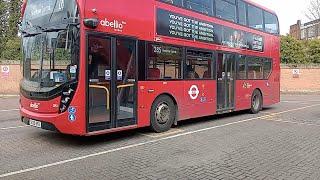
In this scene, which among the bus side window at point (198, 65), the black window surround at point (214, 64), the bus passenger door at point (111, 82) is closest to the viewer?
the bus passenger door at point (111, 82)

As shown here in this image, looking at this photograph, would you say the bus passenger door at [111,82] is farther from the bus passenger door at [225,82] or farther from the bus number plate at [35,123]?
the bus passenger door at [225,82]

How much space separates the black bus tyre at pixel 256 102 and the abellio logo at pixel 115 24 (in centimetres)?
762

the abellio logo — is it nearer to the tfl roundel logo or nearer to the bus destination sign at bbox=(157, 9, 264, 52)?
the bus destination sign at bbox=(157, 9, 264, 52)

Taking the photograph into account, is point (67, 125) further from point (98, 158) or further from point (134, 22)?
point (134, 22)

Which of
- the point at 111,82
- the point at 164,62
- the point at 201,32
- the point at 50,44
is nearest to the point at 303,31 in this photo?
the point at 201,32

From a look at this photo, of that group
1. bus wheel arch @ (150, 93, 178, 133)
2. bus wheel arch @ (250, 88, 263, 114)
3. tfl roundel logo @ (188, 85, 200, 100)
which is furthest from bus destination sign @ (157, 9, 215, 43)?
bus wheel arch @ (250, 88, 263, 114)

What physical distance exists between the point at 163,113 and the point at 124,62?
1988 mm

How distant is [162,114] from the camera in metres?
9.78

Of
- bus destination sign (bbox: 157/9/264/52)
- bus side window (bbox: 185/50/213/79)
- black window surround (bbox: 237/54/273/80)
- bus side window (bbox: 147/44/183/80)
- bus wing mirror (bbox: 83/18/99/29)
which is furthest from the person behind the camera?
black window surround (bbox: 237/54/273/80)

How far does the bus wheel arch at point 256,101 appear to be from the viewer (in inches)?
571

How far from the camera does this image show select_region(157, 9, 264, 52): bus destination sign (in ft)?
32.3

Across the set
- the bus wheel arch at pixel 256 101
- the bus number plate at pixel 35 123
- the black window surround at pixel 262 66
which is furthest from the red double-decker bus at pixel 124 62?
the bus wheel arch at pixel 256 101

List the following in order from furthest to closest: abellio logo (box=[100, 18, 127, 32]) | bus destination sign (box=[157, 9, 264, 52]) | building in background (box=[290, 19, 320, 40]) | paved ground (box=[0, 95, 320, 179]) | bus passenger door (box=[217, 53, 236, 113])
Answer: building in background (box=[290, 19, 320, 40]), bus passenger door (box=[217, 53, 236, 113]), bus destination sign (box=[157, 9, 264, 52]), abellio logo (box=[100, 18, 127, 32]), paved ground (box=[0, 95, 320, 179])

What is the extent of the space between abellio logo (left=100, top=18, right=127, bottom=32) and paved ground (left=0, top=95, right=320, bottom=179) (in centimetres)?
263
